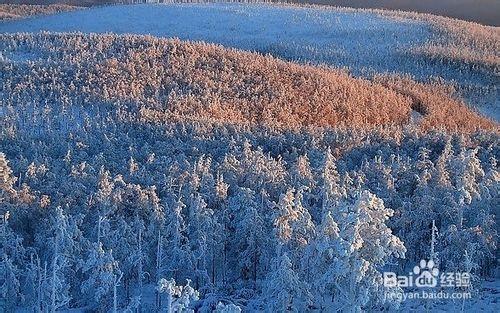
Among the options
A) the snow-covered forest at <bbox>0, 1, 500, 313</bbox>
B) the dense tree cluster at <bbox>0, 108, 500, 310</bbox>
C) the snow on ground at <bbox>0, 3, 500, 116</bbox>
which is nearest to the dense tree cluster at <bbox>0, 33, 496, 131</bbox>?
the snow-covered forest at <bbox>0, 1, 500, 313</bbox>

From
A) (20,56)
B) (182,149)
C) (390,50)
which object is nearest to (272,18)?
(390,50)

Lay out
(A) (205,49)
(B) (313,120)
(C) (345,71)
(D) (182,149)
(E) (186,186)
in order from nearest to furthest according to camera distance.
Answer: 1. (E) (186,186)
2. (D) (182,149)
3. (B) (313,120)
4. (A) (205,49)
5. (C) (345,71)

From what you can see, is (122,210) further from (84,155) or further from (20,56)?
(20,56)

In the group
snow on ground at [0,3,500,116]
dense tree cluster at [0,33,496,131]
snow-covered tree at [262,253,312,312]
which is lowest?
snow-covered tree at [262,253,312,312]

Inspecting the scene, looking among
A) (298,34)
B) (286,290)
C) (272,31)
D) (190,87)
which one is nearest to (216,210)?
(286,290)

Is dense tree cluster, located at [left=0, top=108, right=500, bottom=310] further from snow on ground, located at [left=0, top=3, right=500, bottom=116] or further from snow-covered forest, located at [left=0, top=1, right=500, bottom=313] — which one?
snow on ground, located at [left=0, top=3, right=500, bottom=116]

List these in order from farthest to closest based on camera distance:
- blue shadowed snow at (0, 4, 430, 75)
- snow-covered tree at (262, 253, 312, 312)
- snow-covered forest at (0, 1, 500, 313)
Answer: blue shadowed snow at (0, 4, 430, 75) → snow-covered forest at (0, 1, 500, 313) → snow-covered tree at (262, 253, 312, 312)

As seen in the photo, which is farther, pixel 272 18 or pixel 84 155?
pixel 272 18
